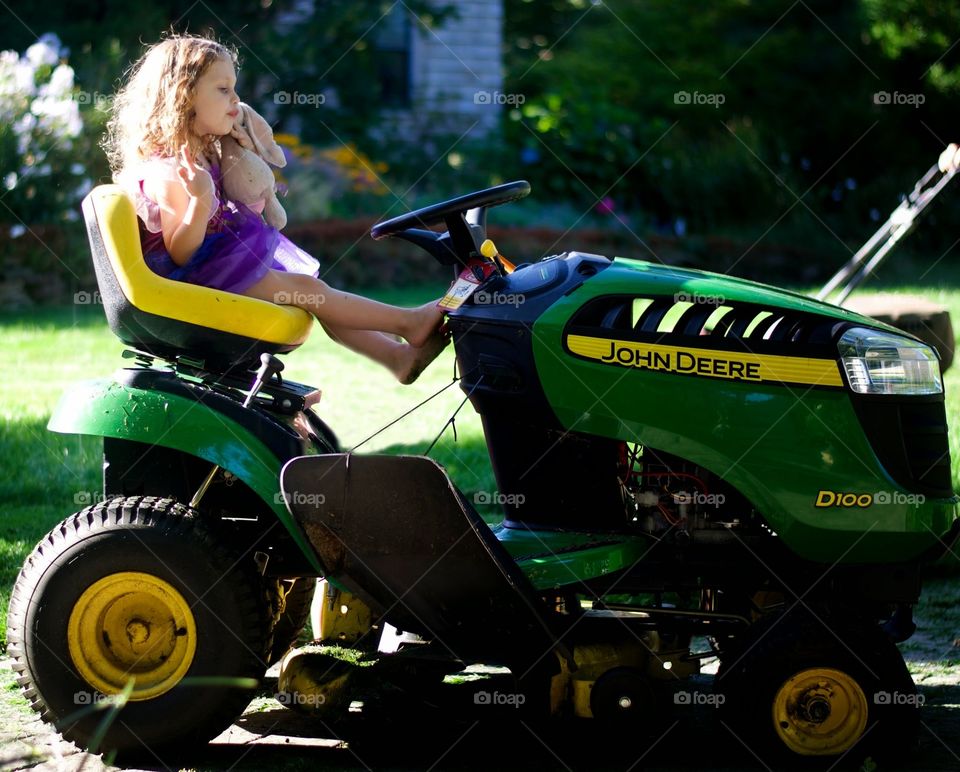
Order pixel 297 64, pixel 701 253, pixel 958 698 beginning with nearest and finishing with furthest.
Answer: pixel 958 698 → pixel 701 253 → pixel 297 64

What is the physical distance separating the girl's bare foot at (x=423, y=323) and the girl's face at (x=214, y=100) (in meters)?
0.74

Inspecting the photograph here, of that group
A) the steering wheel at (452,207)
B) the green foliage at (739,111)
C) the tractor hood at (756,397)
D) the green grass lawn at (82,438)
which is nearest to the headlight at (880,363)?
the tractor hood at (756,397)

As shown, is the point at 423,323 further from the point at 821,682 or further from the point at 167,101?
the point at 821,682

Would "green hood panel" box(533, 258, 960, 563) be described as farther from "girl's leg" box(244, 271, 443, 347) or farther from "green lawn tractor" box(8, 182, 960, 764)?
"girl's leg" box(244, 271, 443, 347)

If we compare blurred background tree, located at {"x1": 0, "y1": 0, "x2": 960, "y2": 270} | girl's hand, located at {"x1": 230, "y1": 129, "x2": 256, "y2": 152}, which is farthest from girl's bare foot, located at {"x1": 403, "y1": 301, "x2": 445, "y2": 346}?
blurred background tree, located at {"x1": 0, "y1": 0, "x2": 960, "y2": 270}

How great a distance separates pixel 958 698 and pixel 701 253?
937cm

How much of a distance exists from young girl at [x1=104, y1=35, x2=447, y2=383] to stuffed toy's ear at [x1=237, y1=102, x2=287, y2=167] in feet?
0.23

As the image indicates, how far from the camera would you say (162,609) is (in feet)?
10.7

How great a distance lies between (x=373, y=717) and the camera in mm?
3672

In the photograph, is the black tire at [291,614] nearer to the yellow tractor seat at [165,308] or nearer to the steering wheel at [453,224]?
the yellow tractor seat at [165,308]

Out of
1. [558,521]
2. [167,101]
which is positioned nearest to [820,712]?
[558,521]

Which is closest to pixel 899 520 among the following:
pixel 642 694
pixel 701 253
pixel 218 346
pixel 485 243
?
pixel 642 694

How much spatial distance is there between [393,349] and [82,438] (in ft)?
10.1

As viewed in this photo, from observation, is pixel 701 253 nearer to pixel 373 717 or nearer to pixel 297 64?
pixel 297 64
